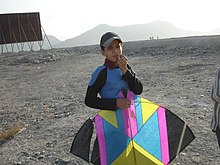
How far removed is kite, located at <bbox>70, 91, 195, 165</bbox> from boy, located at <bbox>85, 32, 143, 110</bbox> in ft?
0.28

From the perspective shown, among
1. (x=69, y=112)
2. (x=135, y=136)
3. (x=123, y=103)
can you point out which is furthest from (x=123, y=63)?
(x=69, y=112)

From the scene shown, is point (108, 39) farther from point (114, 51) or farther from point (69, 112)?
point (69, 112)

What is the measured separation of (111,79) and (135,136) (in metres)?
0.63

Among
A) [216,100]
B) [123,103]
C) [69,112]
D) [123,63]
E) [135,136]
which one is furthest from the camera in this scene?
[69,112]

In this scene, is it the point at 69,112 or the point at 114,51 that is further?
the point at 69,112

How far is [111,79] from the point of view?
2852 millimetres

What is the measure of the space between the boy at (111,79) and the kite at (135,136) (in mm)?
86

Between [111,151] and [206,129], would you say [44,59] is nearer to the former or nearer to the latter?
[206,129]

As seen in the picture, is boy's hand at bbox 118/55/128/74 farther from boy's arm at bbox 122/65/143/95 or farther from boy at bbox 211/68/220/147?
boy at bbox 211/68/220/147

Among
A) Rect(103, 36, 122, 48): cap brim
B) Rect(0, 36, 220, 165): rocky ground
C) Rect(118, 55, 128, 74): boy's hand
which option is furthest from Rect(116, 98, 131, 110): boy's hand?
Rect(0, 36, 220, 165): rocky ground

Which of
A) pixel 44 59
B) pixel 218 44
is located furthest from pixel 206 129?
pixel 44 59

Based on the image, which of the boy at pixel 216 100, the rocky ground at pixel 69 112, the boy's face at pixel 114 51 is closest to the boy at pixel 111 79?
the boy's face at pixel 114 51

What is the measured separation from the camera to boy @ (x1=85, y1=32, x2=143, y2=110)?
111 inches

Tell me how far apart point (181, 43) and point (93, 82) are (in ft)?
63.3
